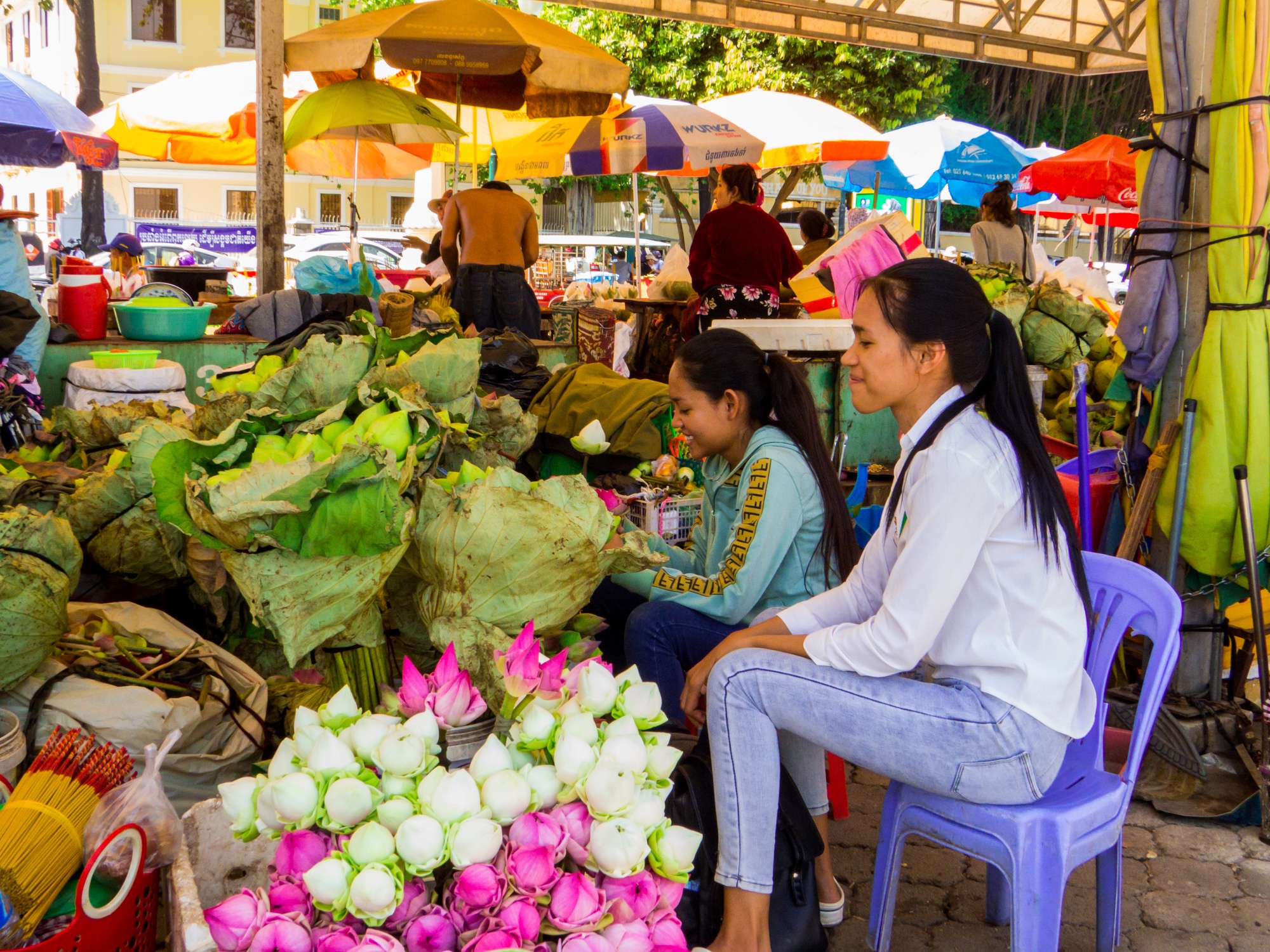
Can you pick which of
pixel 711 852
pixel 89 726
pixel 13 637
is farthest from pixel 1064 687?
pixel 13 637

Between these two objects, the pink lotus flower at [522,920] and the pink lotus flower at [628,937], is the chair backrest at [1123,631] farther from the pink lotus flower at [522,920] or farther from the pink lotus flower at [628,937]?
the pink lotus flower at [522,920]

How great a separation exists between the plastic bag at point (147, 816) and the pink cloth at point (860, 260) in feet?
10.9

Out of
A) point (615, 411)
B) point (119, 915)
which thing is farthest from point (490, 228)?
point (119, 915)

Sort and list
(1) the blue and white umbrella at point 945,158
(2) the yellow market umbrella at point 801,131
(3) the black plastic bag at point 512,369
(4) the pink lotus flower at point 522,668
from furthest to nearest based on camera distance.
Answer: (1) the blue and white umbrella at point 945,158 → (2) the yellow market umbrella at point 801,131 → (3) the black plastic bag at point 512,369 → (4) the pink lotus flower at point 522,668

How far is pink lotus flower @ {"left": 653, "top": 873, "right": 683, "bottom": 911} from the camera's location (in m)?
1.43

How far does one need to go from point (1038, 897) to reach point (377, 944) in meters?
1.24

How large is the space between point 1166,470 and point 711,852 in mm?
2032

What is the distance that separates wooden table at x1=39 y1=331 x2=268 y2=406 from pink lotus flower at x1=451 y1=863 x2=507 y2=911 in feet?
10.6

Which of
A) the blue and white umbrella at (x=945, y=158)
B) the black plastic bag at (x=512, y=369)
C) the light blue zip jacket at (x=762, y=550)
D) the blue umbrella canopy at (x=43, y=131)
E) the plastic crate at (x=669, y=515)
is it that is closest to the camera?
the light blue zip jacket at (x=762, y=550)

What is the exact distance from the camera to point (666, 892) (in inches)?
56.3

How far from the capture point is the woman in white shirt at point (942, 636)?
1.89 metres

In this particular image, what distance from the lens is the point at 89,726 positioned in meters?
2.01

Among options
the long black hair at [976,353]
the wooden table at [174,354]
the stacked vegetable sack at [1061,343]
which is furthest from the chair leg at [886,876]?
the stacked vegetable sack at [1061,343]

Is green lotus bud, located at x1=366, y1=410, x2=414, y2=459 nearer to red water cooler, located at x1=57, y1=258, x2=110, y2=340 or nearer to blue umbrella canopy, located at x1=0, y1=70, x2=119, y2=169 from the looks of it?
red water cooler, located at x1=57, y1=258, x2=110, y2=340
